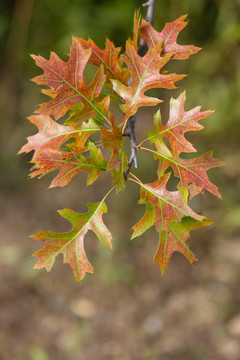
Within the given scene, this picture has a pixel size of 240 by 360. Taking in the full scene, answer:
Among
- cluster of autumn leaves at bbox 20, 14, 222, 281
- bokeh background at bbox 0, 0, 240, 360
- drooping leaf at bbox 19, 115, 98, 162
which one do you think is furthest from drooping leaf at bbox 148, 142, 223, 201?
bokeh background at bbox 0, 0, 240, 360

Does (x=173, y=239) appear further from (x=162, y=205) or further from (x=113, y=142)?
(x=113, y=142)

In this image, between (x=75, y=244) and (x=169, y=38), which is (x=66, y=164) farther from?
(x=169, y=38)

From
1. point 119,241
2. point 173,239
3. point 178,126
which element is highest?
point 178,126

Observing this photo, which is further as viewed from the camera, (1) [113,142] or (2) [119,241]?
(2) [119,241]

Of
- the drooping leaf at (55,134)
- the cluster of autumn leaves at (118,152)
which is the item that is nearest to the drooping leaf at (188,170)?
the cluster of autumn leaves at (118,152)

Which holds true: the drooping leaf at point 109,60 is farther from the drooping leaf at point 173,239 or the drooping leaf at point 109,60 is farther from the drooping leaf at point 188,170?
the drooping leaf at point 173,239

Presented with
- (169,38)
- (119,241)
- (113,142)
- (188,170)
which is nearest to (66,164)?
(113,142)

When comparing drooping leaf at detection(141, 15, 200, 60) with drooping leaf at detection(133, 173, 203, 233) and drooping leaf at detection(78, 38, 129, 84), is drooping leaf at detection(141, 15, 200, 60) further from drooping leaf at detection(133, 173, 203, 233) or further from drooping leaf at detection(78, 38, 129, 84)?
drooping leaf at detection(133, 173, 203, 233)

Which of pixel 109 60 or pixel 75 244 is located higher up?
pixel 109 60
